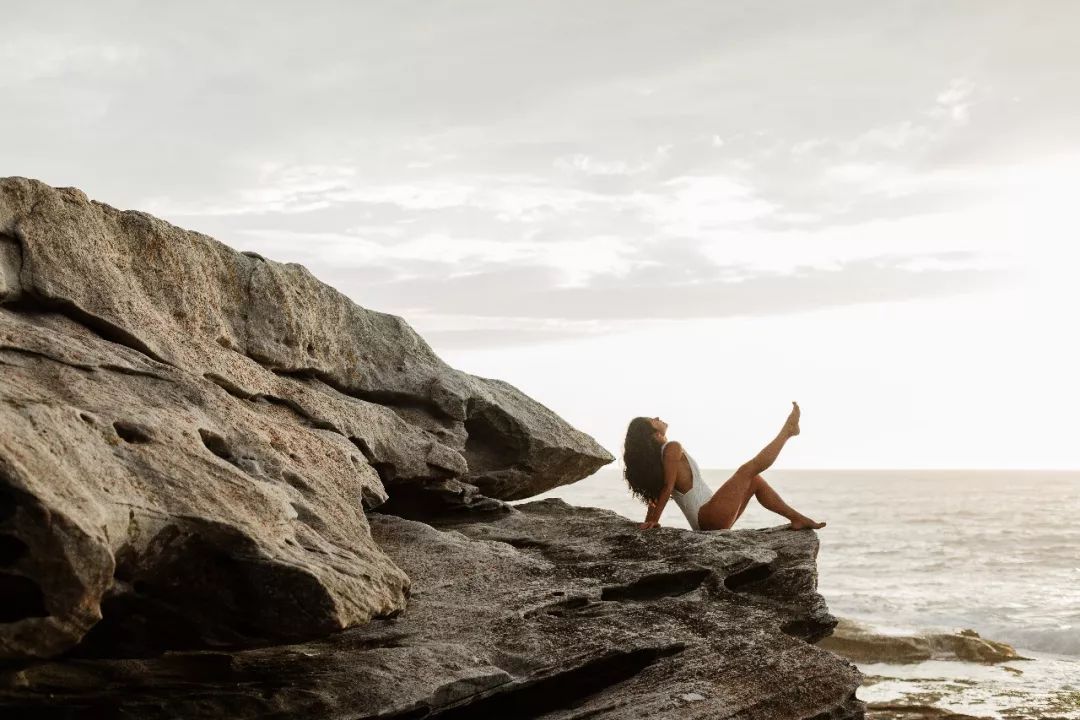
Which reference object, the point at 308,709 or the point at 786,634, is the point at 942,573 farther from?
the point at 308,709

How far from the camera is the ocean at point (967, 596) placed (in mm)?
20703

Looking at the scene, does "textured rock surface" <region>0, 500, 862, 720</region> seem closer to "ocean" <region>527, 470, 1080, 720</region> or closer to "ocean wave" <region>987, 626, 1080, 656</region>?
"ocean" <region>527, 470, 1080, 720</region>

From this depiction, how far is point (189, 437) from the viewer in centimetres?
939

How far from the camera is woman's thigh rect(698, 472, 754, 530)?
15.2 meters

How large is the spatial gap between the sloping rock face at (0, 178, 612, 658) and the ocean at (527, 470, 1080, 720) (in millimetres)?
10858

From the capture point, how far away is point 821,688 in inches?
452

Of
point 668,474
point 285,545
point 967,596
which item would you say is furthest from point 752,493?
point 967,596

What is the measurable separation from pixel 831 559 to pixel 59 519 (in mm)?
49140

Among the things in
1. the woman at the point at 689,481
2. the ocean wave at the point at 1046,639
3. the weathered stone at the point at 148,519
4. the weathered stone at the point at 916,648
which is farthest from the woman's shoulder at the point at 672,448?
the ocean wave at the point at 1046,639

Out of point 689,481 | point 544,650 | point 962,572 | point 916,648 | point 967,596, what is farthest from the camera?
point 962,572

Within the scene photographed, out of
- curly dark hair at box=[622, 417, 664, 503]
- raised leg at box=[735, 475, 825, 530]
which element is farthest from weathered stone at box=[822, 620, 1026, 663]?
curly dark hair at box=[622, 417, 664, 503]

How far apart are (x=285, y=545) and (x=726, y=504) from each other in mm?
8031

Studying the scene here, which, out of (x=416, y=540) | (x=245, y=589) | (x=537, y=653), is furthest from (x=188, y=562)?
(x=416, y=540)

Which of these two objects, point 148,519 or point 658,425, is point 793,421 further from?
point 148,519
